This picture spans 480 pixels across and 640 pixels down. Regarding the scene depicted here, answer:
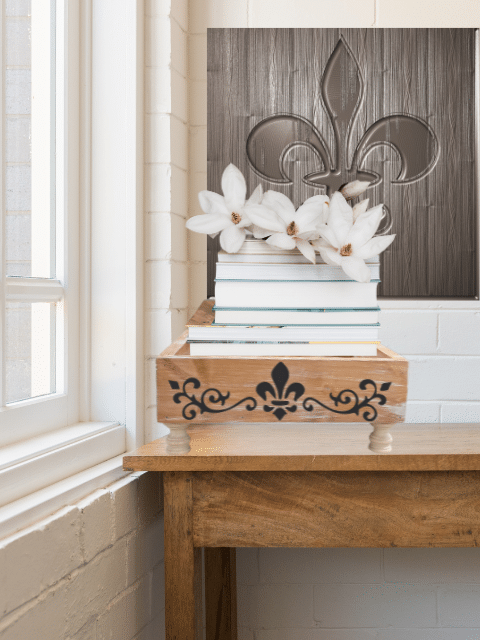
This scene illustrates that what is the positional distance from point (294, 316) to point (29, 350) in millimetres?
545

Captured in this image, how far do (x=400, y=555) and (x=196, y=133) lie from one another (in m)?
1.26

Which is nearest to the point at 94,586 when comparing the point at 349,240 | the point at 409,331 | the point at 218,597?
the point at 218,597

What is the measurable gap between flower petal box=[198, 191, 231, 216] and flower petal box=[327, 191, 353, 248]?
165 mm

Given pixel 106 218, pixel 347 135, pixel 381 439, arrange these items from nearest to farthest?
pixel 381 439
pixel 106 218
pixel 347 135

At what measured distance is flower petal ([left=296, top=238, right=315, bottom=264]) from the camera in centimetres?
85

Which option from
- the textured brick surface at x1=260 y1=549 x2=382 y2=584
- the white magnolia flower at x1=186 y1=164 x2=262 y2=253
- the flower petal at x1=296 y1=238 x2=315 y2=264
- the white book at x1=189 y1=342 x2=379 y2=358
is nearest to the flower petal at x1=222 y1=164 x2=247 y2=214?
the white magnolia flower at x1=186 y1=164 x2=262 y2=253

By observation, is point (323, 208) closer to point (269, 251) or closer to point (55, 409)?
point (269, 251)

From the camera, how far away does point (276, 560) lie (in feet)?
4.87

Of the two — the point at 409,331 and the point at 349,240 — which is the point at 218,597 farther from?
the point at 349,240

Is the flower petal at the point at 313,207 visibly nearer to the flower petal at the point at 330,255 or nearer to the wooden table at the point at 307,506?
the flower petal at the point at 330,255

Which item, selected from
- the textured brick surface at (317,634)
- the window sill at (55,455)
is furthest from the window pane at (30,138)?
the textured brick surface at (317,634)

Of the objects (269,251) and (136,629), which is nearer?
(269,251)

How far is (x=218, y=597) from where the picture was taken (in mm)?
1308

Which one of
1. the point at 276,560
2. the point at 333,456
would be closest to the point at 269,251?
the point at 333,456
